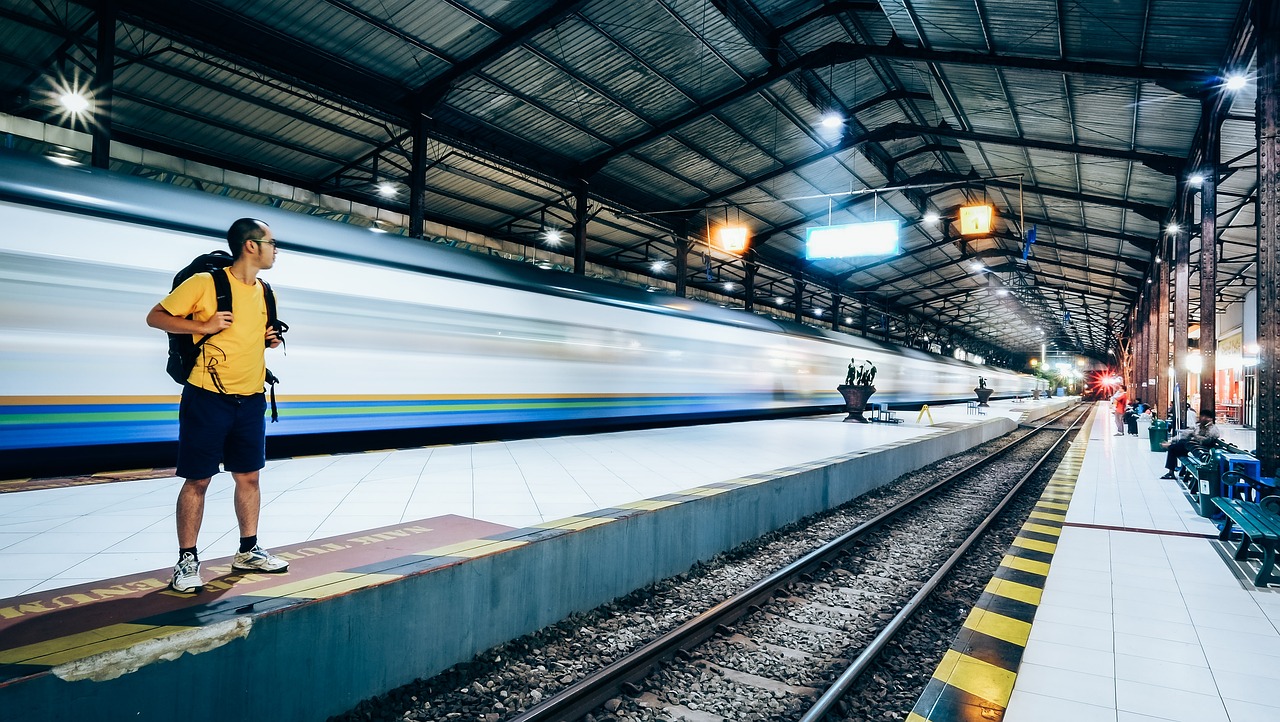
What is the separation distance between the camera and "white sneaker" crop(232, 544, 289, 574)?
2837 mm

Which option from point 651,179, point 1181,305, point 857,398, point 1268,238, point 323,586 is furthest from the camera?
point 651,179

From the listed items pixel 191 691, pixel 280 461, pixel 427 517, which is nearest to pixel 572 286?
pixel 280 461

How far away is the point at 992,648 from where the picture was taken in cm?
336

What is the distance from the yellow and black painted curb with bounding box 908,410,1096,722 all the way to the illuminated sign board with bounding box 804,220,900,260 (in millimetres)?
8299

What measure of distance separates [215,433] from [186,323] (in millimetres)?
470

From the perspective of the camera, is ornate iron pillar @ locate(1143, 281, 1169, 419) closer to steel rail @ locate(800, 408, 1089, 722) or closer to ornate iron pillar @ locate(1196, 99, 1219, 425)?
ornate iron pillar @ locate(1196, 99, 1219, 425)

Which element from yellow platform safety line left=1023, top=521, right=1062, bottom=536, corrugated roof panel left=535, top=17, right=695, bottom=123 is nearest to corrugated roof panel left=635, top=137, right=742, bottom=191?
corrugated roof panel left=535, top=17, right=695, bottom=123

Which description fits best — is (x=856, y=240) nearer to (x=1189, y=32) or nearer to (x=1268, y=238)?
(x=1189, y=32)

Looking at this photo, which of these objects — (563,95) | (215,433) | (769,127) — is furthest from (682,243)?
(215,433)

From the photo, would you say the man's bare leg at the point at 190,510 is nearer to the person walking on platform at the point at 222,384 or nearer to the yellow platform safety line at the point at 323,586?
the person walking on platform at the point at 222,384

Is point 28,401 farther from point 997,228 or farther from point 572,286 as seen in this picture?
point 997,228

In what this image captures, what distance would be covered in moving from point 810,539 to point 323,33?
9.73 meters

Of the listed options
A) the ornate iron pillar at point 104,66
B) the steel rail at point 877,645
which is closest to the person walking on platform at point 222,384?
the steel rail at point 877,645

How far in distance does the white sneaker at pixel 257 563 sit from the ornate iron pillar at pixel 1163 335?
2002 centimetres
